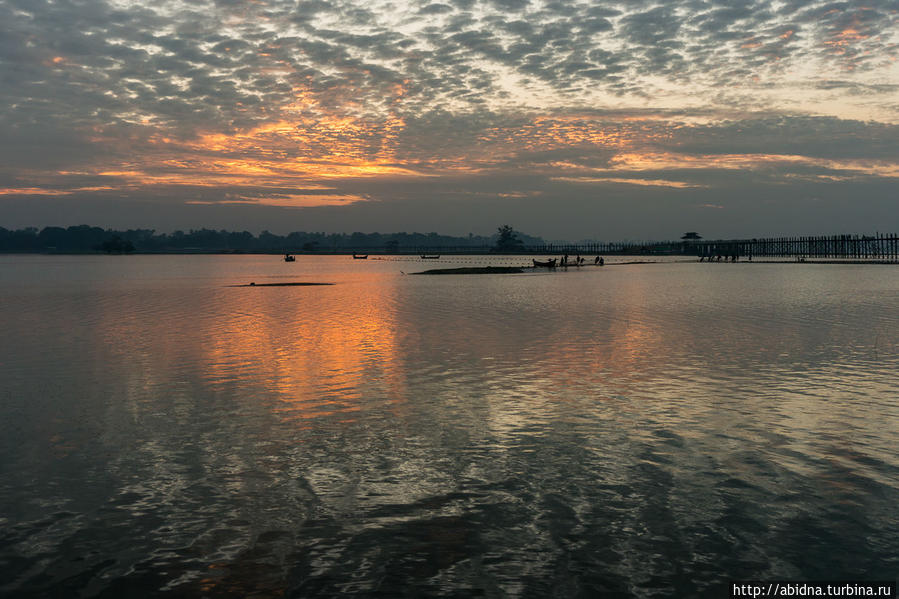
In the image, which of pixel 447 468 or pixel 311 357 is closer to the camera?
pixel 447 468

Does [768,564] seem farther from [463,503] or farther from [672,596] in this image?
[463,503]

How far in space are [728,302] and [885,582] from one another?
44.7 meters

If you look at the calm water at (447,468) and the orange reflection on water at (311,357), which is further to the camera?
the orange reflection on water at (311,357)

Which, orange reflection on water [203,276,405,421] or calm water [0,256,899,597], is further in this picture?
orange reflection on water [203,276,405,421]

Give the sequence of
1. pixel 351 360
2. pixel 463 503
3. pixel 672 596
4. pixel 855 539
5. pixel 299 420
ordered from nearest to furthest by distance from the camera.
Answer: pixel 672 596 → pixel 855 539 → pixel 463 503 → pixel 299 420 → pixel 351 360

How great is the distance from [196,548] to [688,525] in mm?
6292

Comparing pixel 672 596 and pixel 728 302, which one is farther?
pixel 728 302

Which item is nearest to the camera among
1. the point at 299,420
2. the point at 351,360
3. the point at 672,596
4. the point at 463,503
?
the point at 672,596

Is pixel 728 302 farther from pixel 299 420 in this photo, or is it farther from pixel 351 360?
pixel 299 420

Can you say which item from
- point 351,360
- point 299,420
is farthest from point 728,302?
point 299,420

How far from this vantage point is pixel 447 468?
12.4 meters

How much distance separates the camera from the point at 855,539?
30.1 feet

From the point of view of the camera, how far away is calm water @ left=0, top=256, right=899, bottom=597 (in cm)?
853

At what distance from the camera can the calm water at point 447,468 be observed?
8531mm
